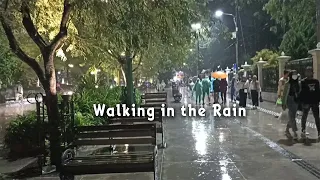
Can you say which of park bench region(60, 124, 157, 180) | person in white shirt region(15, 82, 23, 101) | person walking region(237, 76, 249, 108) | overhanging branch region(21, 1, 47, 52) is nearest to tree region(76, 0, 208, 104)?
overhanging branch region(21, 1, 47, 52)

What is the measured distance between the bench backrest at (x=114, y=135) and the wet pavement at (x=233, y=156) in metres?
0.59

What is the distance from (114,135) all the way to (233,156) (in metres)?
2.83

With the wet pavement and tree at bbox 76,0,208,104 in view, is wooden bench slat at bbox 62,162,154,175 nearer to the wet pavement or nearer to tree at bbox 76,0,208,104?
the wet pavement

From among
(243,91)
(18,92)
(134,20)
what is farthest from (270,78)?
(18,92)

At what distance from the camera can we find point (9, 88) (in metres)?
50.3

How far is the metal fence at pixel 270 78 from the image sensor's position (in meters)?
27.0

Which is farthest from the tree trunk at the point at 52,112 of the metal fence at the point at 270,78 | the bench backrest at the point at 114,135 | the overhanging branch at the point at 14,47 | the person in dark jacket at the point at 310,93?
the metal fence at the point at 270,78

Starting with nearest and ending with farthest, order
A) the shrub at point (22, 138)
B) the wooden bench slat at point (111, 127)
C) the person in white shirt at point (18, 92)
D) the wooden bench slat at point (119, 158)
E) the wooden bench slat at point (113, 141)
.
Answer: the wooden bench slat at point (119, 158) < the wooden bench slat at point (113, 141) < the wooden bench slat at point (111, 127) < the shrub at point (22, 138) < the person in white shirt at point (18, 92)

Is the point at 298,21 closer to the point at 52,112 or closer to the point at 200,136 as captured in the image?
the point at 200,136

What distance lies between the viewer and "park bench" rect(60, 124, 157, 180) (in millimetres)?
6215

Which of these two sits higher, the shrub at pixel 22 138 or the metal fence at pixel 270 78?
the metal fence at pixel 270 78

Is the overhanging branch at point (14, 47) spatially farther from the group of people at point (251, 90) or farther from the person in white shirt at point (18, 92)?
the person in white shirt at point (18, 92)

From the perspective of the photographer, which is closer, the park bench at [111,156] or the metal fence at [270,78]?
the park bench at [111,156]

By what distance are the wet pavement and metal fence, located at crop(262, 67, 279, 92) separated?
13542 millimetres
